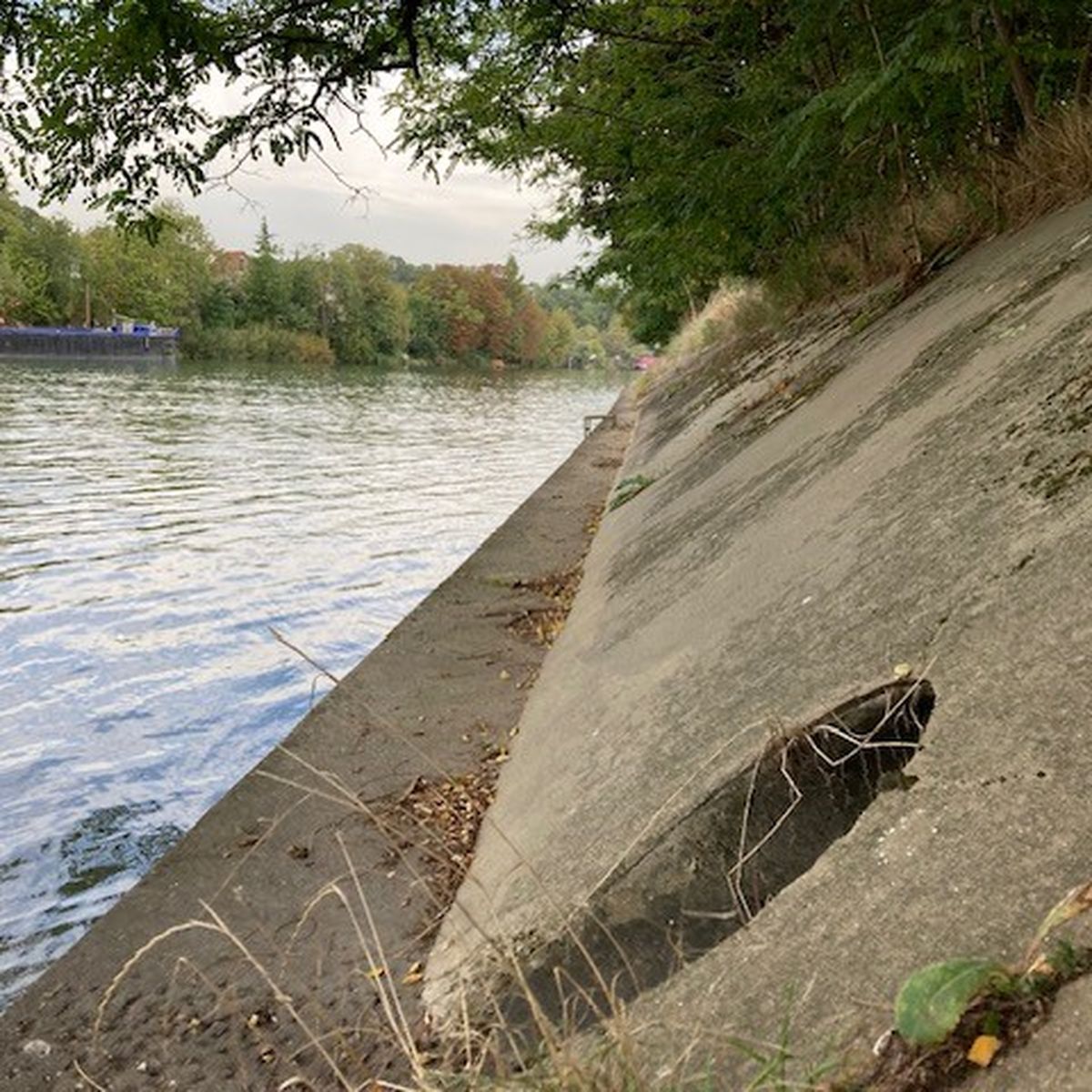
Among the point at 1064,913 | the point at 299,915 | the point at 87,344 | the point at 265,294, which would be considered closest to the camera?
the point at 1064,913

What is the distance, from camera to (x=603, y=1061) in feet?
5.58

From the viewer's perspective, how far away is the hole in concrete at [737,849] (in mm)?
2578

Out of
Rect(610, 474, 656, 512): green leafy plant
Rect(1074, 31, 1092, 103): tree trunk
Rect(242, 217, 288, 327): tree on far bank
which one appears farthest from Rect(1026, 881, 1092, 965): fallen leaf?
Rect(242, 217, 288, 327): tree on far bank

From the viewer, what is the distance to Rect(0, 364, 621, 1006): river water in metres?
5.38

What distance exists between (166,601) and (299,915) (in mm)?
6864

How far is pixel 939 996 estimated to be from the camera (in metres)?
1.63

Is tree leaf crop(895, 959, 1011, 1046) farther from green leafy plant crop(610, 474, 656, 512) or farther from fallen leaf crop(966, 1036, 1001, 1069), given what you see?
green leafy plant crop(610, 474, 656, 512)

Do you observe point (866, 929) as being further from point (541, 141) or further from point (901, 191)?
point (541, 141)

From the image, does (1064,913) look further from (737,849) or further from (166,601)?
(166,601)

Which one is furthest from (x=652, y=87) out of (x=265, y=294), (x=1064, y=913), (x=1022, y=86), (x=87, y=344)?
(x=265, y=294)

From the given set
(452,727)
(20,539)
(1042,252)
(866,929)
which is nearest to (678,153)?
(1042,252)

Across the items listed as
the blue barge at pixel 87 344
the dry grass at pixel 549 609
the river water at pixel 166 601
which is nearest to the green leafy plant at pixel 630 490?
the dry grass at pixel 549 609

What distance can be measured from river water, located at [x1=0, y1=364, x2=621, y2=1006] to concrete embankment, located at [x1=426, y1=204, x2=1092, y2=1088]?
7.25ft

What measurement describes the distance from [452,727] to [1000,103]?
6.01 meters
